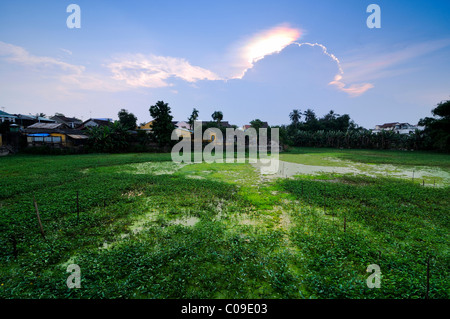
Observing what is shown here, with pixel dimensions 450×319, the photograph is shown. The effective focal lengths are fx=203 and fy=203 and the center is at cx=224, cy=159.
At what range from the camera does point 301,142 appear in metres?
40.1

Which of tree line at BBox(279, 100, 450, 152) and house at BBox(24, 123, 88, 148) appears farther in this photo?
tree line at BBox(279, 100, 450, 152)

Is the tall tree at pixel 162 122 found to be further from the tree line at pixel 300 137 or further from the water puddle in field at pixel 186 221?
the water puddle in field at pixel 186 221

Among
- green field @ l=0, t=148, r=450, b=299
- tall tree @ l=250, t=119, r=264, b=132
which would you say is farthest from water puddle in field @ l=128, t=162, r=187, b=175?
tall tree @ l=250, t=119, r=264, b=132

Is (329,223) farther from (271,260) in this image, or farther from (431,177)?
(431,177)

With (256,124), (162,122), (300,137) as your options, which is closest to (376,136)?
(300,137)

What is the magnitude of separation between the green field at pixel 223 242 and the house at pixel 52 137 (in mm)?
17779

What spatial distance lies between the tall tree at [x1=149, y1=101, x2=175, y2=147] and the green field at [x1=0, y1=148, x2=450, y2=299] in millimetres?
17681

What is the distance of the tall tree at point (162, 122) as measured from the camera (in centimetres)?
2614

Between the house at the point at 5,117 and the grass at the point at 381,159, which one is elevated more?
the house at the point at 5,117

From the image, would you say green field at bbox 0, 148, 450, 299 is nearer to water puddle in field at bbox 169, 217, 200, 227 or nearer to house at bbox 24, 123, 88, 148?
water puddle in field at bbox 169, 217, 200, 227

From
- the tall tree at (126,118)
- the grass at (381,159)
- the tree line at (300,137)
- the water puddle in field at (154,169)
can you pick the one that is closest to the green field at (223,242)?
the water puddle in field at (154,169)

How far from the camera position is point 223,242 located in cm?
486

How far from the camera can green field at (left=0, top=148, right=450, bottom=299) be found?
3.43 meters
